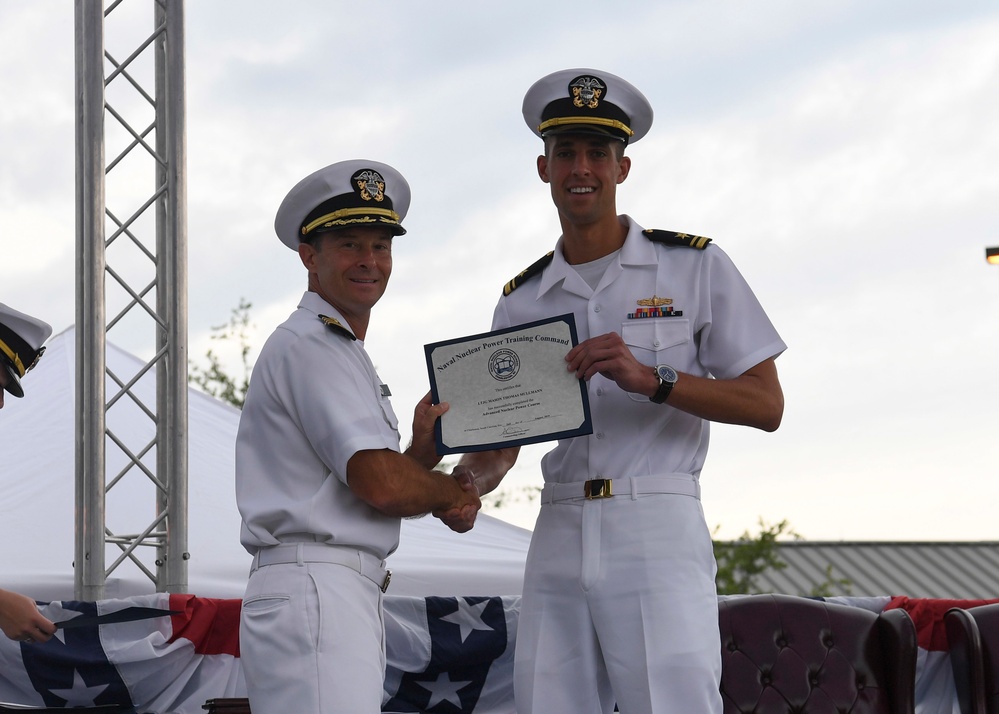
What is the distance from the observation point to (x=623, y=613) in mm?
2650

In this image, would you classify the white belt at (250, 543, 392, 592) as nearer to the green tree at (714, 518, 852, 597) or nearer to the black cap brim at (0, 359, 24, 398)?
the black cap brim at (0, 359, 24, 398)

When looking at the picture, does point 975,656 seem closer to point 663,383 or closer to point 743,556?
point 663,383

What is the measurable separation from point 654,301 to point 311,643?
1119mm

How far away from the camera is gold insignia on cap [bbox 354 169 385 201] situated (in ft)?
9.44

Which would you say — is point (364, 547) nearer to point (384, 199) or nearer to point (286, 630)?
point (286, 630)

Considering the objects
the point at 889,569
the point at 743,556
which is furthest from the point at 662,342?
the point at 889,569

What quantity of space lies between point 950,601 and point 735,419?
108 inches

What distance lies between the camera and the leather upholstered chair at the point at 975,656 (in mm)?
4594

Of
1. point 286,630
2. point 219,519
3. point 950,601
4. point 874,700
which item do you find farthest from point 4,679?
point 950,601

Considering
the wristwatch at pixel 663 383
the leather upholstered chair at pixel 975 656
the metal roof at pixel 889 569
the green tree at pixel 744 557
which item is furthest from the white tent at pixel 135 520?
the metal roof at pixel 889 569

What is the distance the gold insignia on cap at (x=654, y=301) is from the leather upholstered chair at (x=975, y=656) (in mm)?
2536

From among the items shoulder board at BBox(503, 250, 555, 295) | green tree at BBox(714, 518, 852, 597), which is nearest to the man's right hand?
shoulder board at BBox(503, 250, 555, 295)

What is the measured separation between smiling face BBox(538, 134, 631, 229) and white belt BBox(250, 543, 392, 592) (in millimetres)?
967

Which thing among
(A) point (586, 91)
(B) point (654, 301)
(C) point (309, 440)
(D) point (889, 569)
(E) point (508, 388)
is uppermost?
(A) point (586, 91)
